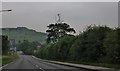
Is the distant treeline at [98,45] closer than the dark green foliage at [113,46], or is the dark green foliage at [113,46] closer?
the dark green foliage at [113,46]

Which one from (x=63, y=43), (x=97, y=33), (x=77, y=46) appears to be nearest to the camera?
(x=97, y=33)

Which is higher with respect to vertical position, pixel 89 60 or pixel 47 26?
pixel 47 26

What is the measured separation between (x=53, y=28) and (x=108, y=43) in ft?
251

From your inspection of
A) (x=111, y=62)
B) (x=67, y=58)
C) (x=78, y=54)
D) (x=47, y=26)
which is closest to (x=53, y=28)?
(x=47, y=26)

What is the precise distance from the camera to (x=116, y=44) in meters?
40.9

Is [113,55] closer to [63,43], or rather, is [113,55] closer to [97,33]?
[97,33]

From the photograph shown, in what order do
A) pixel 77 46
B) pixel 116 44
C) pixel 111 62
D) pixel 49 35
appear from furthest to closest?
pixel 49 35, pixel 77 46, pixel 111 62, pixel 116 44

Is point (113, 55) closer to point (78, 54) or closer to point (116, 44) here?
point (116, 44)

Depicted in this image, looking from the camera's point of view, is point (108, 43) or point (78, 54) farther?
point (78, 54)

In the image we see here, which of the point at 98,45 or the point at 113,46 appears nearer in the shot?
the point at 113,46

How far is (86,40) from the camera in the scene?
177 feet

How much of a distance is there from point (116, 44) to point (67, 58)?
3656 cm

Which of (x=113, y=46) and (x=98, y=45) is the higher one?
(x=98, y=45)

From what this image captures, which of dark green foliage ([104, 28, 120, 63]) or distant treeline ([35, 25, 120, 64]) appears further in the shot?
distant treeline ([35, 25, 120, 64])
